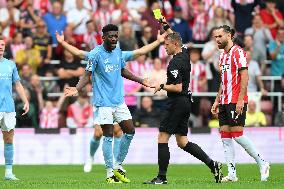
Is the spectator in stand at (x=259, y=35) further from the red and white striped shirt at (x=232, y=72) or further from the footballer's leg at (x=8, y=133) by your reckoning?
the footballer's leg at (x=8, y=133)

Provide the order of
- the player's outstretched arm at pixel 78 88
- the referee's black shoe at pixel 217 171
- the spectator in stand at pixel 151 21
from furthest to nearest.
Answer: the spectator in stand at pixel 151 21, the player's outstretched arm at pixel 78 88, the referee's black shoe at pixel 217 171

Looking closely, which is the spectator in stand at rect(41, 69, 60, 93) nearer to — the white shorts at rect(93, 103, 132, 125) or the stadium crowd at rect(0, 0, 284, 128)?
the stadium crowd at rect(0, 0, 284, 128)

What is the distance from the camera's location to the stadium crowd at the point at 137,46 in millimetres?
24031

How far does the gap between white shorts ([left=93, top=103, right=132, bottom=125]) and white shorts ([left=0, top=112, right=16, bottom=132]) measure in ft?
5.30

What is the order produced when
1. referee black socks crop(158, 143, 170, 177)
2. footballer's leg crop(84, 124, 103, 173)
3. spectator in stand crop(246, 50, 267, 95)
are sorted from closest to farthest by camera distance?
1. referee black socks crop(158, 143, 170, 177)
2. footballer's leg crop(84, 124, 103, 173)
3. spectator in stand crop(246, 50, 267, 95)

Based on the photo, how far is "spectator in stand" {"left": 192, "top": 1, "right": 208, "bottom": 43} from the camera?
26.2 m

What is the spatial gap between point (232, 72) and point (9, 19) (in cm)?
1196

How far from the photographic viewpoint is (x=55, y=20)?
26.1 metres

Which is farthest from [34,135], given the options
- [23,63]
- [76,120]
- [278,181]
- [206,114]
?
[278,181]

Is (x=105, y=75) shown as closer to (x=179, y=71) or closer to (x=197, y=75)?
(x=179, y=71)

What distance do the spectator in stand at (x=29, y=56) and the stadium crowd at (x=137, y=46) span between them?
27 millimetres

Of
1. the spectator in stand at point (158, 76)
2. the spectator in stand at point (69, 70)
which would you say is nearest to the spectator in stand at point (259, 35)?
the spectator in stand at point (158, 76)

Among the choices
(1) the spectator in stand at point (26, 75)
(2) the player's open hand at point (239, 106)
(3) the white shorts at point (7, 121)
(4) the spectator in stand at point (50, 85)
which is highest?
(1) the spectator in stand at point (26, 75)

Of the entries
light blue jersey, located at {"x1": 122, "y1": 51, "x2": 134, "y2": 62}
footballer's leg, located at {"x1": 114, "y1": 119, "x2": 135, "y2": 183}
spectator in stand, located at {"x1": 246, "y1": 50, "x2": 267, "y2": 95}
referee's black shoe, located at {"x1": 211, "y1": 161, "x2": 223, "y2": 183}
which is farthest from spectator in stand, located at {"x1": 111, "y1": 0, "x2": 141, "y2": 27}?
referee's black shoe, located at {"x1": 211, "y1": 161, "x2": 223, "y2": 183}
